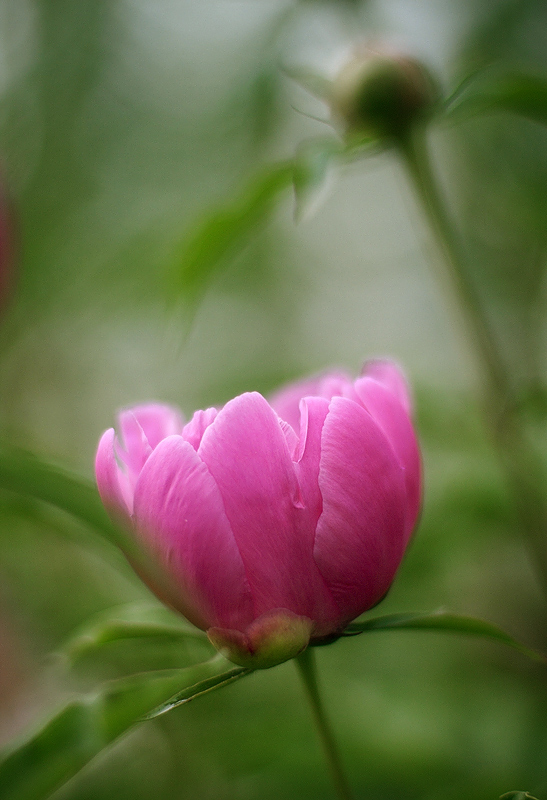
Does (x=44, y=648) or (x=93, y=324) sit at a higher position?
(x=93, y=324)

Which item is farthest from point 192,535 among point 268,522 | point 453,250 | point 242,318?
point 242,318

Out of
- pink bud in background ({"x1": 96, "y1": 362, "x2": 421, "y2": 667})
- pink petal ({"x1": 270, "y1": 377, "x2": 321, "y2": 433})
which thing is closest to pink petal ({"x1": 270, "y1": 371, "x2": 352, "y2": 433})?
pink petal ({"x1": 270, "y1": 377, "x2": 321, "y2": 433})

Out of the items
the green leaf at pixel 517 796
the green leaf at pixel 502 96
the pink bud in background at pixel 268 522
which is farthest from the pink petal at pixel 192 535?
the green leaf at pixel 502 96

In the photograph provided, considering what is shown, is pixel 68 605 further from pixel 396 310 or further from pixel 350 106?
pixel 396 310

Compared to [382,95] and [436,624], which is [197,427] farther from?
[382,95]

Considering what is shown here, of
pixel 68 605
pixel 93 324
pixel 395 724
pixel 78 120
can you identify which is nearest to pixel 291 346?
pixel 93 324

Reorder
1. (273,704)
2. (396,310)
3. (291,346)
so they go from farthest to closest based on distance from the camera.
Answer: (396,310), (291,346), (273,704)
